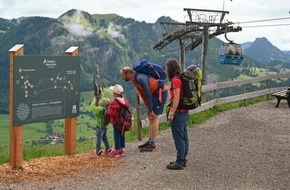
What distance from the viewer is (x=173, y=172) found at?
7.73 m

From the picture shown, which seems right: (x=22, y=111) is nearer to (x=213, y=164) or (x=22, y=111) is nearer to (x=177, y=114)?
(x=177, y=114)

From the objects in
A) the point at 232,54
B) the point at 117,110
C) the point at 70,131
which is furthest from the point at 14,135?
the point at 232,54

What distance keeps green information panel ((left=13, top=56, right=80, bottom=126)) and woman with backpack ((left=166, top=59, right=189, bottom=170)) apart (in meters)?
2.11

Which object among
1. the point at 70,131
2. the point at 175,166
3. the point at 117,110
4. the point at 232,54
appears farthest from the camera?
the point at 232,54

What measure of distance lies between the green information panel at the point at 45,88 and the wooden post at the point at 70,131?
150 millimetres

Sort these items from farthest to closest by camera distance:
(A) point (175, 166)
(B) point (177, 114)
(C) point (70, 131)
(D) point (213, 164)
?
(C) point (70, 131), (D) point (213, 164), (A) point (175, 166), (B) point (177, 114)

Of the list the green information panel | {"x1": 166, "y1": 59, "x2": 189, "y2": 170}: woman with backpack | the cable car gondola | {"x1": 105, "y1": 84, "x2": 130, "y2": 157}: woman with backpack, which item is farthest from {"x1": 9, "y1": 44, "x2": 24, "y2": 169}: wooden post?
the cable car gondola

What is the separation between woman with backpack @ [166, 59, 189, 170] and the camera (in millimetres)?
7582

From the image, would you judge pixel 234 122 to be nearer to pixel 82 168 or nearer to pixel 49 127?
pixel 82 168

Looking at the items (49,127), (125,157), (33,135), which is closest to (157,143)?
(125,157)

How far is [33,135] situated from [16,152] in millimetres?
141001

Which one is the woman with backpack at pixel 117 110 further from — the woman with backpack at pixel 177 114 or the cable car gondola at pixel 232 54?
the cable car gondola at pixel 232 54

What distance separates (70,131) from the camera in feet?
29.5

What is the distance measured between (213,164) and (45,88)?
3466 mm
